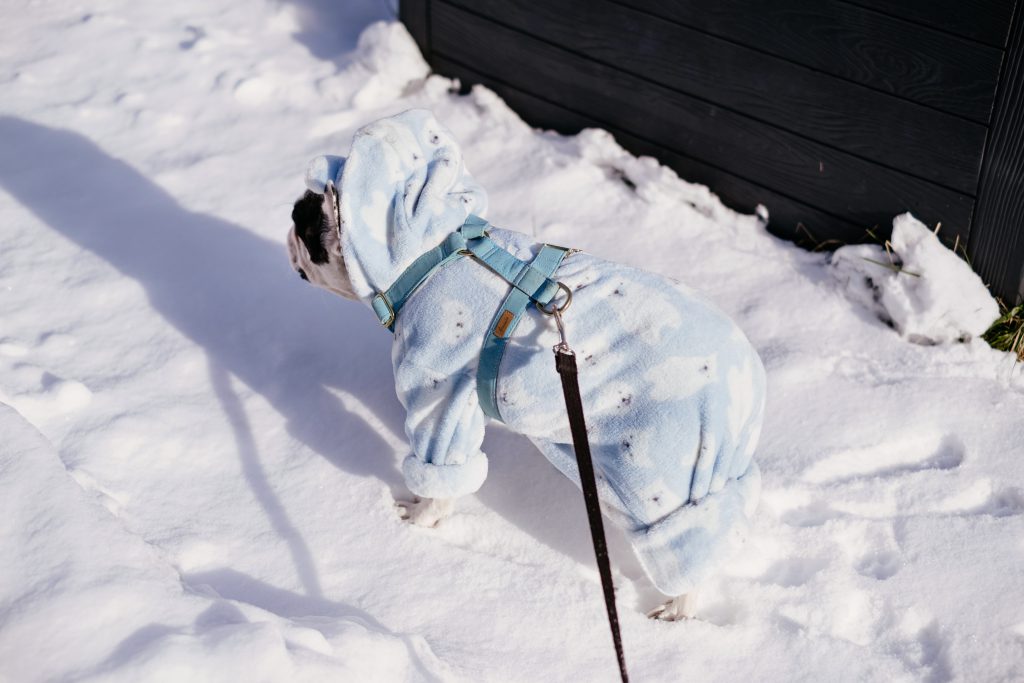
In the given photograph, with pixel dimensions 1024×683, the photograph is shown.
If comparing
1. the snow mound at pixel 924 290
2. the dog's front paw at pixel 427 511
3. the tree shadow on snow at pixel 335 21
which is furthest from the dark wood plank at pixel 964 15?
the tree shadow on snow at pixel 335 21

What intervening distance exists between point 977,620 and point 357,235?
1.65 m

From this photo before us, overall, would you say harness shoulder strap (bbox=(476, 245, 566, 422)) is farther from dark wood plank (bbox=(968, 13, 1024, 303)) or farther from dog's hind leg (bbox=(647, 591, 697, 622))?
dark wood plank (bbox=(968, 13, 1024, 303))

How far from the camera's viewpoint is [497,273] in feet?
7.76

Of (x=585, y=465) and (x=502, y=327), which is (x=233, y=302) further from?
(x=585, y=465)

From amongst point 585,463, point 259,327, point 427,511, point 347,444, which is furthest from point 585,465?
point 259,327

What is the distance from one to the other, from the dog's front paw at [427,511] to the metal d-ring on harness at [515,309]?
352 millimetres

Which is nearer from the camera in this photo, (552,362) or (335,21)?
(552,362)

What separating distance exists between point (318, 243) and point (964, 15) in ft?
5.99

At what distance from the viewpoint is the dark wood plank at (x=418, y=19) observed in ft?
13.6

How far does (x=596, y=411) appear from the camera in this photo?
7.44 ft

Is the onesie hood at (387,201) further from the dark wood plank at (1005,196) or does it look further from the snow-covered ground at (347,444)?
the dark wood plank at (1005,196)

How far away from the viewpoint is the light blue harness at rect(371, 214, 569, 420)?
232 cm

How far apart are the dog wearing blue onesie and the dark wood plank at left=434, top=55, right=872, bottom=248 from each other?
129cm

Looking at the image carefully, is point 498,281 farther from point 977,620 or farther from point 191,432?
point 977,620
